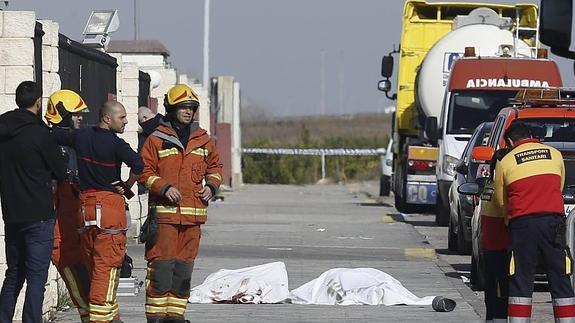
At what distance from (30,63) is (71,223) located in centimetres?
143

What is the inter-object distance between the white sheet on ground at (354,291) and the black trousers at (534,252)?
287 centimetres

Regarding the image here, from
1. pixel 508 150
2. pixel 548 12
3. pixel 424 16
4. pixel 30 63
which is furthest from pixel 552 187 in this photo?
pixel 424 16

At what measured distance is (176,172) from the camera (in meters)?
10.7

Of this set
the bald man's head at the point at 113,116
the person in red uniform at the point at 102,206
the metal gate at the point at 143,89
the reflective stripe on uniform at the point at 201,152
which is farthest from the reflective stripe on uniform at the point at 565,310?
the metal gate at the point at 143,89

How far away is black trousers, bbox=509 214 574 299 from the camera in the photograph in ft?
34.3

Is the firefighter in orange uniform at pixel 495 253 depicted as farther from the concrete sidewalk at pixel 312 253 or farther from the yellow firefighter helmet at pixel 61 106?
the yellow firefighter helmet at pixel 61 106

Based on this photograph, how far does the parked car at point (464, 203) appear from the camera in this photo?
57.3 ft

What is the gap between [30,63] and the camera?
1132cm

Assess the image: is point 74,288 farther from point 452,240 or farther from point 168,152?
point 452,240

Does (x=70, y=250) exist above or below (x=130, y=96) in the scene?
below

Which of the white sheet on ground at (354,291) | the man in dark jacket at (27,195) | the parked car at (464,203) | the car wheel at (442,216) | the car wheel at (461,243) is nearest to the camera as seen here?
the man in dark jacket at (27,195)

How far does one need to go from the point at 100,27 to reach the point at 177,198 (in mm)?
7713

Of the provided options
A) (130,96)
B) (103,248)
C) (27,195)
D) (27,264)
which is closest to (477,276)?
(103,248)

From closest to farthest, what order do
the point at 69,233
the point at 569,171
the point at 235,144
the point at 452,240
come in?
the point at 69,233, the point at 569,171, the point at 452,240, the point at 235,144
